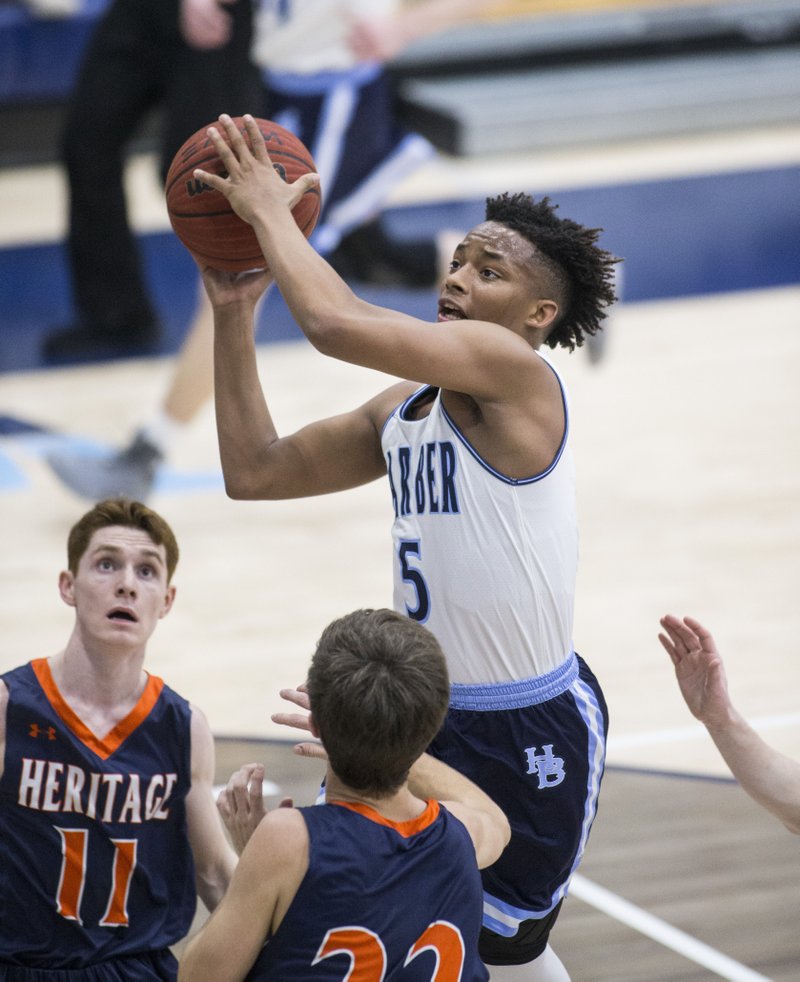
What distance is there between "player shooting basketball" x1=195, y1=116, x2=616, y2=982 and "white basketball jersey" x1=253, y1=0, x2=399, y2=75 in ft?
14.2

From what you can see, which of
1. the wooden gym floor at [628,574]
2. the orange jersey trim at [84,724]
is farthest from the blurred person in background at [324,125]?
the orange jersey trim at [84,724]

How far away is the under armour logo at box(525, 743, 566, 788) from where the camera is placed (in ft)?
9.66

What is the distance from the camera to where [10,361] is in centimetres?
909

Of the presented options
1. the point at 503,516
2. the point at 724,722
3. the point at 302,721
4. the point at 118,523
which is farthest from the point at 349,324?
the point at 724,722

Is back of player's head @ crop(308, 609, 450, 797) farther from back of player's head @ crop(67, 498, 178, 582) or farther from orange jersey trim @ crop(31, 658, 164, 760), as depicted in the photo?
back of player's head @ crop(67, 498, 178, 582)

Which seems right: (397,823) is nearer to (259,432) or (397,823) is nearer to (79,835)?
(79,835)

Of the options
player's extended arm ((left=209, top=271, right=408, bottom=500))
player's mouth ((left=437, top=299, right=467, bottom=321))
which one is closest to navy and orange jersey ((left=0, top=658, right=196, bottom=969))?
player's extended arm ((left=209, top=271, right=408, bottom=500))

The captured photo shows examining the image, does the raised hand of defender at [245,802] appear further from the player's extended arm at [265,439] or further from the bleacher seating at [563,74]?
the bleacher seating at [563,74]

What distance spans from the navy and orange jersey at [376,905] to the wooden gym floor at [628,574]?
58.9 inches

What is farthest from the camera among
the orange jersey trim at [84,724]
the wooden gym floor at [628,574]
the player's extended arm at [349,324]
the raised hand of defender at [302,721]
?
the wooden gym floor at [628,574]

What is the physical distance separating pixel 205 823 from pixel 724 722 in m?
0.94

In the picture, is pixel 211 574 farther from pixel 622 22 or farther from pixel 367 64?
pixel 622 22

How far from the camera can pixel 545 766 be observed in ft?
9.70

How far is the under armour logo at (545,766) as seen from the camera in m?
2.94
